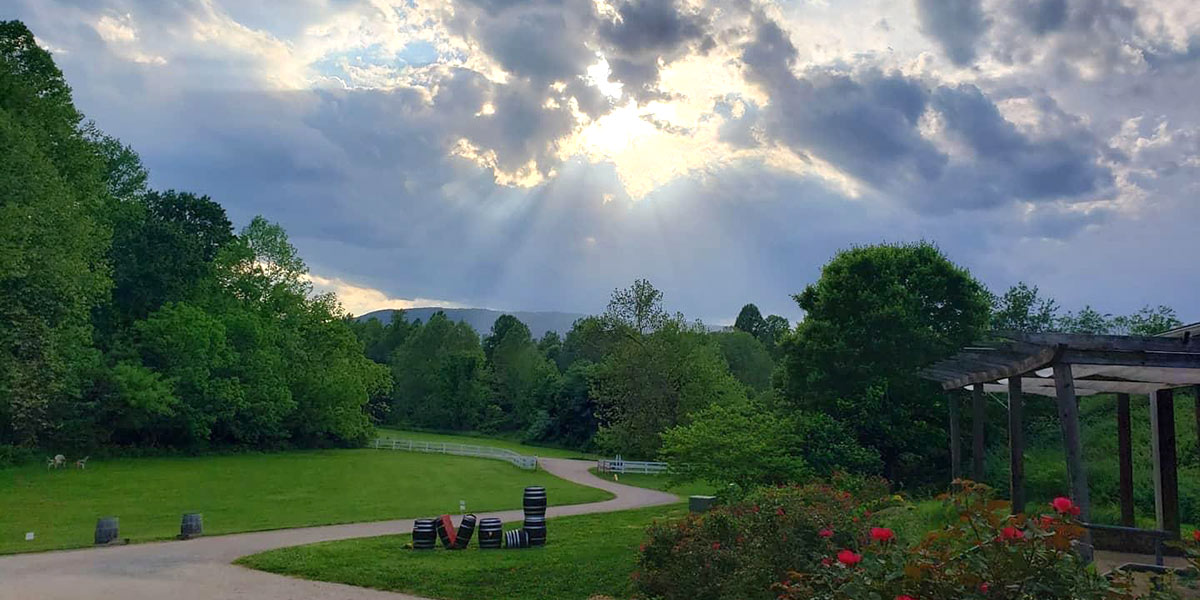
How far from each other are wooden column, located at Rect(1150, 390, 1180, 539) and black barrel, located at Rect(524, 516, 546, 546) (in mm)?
10957

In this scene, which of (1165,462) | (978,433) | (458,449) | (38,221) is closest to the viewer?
(1165,462)

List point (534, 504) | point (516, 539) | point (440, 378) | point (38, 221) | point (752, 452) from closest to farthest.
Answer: point (752, 452), point (516, 539), point (534, 504), point (38, 221), point (440, 378)

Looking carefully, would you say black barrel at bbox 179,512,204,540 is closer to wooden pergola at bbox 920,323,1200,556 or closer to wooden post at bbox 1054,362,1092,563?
wooden pergola at bbox 920,323,1200,556

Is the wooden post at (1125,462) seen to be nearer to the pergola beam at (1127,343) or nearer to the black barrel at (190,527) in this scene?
the pergola beam at (1127,343)

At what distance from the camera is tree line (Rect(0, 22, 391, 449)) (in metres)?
28.6

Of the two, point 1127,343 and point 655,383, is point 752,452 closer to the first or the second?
point 1127,343

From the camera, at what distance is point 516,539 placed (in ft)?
53.4

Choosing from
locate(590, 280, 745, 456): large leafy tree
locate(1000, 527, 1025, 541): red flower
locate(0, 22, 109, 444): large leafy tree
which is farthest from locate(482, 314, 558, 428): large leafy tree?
locate(1000, 527, 1025, 541): red flower

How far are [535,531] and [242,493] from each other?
785 inches

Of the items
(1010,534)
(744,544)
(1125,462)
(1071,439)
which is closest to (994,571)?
(1010,534)

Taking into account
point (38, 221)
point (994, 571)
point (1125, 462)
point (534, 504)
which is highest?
point (38, 221)

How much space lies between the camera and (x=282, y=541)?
60.2 feet

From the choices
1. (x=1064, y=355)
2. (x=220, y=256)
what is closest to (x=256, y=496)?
(x=220, y=256)

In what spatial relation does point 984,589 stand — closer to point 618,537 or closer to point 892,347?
point 618,537
